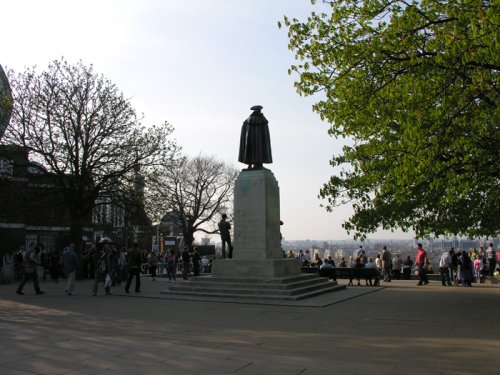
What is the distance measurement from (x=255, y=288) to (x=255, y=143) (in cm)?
545

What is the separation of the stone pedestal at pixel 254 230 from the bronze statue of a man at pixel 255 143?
48 centimetres

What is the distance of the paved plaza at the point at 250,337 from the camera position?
6.18 meters

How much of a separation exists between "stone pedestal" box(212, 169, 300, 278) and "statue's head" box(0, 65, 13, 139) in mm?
11458

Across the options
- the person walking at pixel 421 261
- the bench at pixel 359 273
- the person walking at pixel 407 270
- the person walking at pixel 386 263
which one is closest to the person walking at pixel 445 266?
the person walking at pixel 421 261

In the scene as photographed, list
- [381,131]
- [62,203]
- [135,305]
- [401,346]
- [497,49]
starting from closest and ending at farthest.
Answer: [401,346]
[497,49]
[135,305]
[381,131]
[62,203]

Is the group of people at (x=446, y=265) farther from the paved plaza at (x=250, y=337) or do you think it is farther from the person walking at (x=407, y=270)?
the paved plaza at (x=250, y=337)

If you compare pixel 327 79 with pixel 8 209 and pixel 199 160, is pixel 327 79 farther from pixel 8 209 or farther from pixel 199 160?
pixel 199 160


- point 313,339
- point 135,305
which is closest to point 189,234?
point 135,305

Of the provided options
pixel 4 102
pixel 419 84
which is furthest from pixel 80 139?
pixel 419 84

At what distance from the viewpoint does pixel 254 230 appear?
16594 millimetres

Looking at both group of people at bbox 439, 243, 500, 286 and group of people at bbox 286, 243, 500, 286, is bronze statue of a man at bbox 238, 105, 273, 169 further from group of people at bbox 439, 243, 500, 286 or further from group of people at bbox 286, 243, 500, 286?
group of people at bbox 439, 243, 500, 286

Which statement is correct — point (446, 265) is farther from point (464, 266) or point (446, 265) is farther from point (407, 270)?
point (407, 270)

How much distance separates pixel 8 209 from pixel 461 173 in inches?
813

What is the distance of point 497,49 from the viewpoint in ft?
29.4
